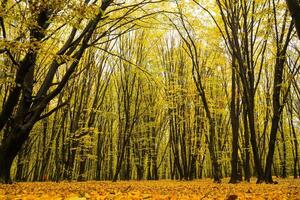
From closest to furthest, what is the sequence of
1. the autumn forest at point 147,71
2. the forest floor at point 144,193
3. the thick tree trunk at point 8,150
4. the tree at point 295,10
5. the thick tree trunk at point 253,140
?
the tree at point 295,10 < the forest floor at point 144,193 < the autumn forest at point 147,71 < the thick tree trunk at point 8,150 < the thick tree trunk at point 253,140

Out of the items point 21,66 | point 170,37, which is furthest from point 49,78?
point 170,37

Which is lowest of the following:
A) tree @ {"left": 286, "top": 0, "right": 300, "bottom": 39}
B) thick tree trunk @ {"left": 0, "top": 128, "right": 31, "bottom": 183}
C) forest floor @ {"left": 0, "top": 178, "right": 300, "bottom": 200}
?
forest floor @ {"left": 0, "top": 178, "right": 300, "bottom": 200}

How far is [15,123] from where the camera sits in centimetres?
750

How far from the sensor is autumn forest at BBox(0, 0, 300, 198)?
7250mm

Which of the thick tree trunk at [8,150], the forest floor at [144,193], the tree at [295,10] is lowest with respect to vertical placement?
the forest floor at [144,193]

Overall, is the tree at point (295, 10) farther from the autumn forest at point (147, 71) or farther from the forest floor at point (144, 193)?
the forest floor at point (144, 193)

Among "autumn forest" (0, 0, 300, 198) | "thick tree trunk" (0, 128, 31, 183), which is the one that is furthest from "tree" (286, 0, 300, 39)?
"thick tree trunk" (0, 128, 31, 183)

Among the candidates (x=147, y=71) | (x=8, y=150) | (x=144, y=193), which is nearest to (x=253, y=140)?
(x=147, y=71)

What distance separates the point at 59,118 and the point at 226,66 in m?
15.2

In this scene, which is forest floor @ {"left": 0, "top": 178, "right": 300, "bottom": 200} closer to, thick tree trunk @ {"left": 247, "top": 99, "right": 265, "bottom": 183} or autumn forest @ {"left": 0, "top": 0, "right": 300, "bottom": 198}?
autumn forest @ {"left": 0, "top": 0, "right": 300, "bottom": 198}

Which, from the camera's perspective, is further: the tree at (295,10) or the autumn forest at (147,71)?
the autumn forest at (147,71)

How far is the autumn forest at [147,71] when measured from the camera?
285 inches

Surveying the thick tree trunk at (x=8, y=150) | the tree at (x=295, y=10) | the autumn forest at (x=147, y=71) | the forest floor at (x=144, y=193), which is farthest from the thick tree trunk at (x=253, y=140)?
the tree at (x=295, y=10)

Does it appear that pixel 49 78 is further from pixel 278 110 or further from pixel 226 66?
pixel 226 66
